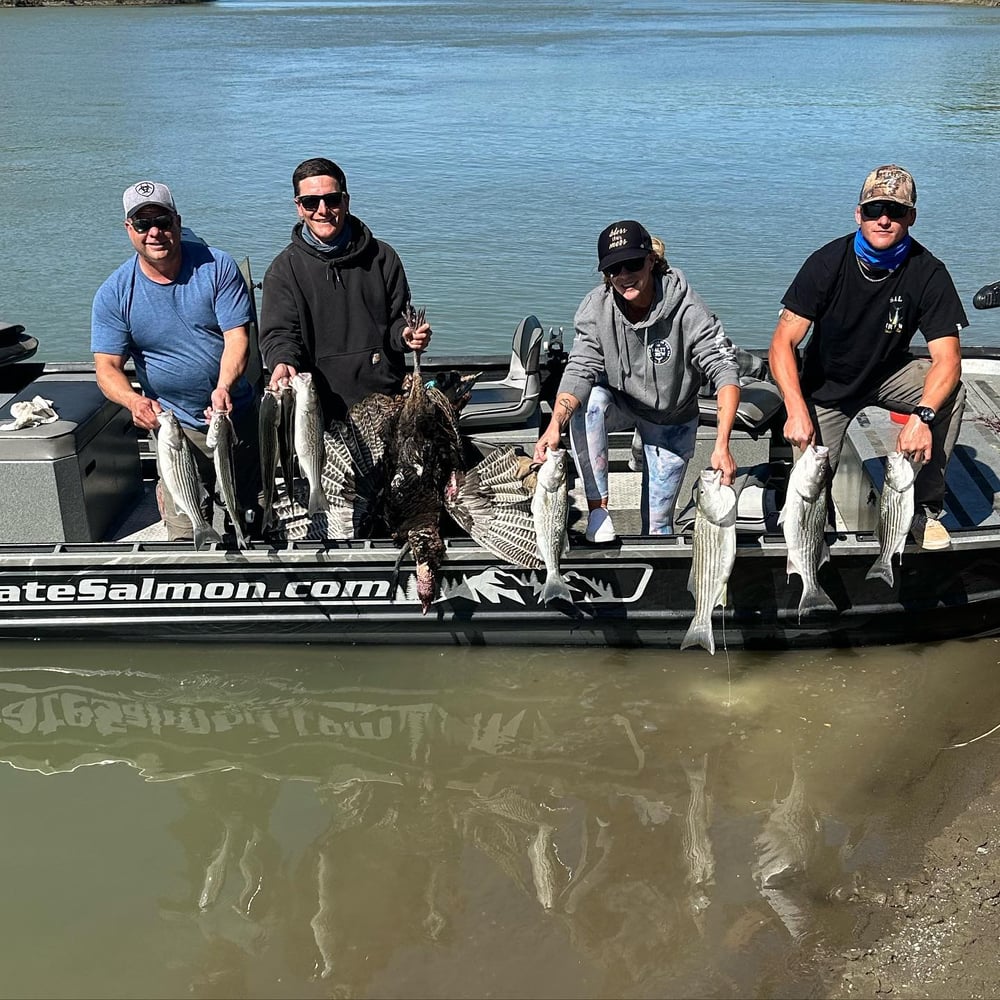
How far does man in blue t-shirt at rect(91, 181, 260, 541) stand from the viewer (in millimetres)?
4785

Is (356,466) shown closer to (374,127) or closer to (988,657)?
(988,657)

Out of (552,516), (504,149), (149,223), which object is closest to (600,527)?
(552,516)

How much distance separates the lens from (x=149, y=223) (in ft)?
15.5

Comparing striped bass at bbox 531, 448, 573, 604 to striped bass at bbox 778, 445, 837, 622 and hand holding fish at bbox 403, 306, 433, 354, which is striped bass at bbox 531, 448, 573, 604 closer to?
hand holding fish at bbox 403, 306, 433, 354

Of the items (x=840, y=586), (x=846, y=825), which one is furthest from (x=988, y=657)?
(x=846, y=825)

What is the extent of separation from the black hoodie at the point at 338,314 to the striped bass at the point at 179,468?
0.55 m

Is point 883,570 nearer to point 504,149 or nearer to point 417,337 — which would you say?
point 417,337

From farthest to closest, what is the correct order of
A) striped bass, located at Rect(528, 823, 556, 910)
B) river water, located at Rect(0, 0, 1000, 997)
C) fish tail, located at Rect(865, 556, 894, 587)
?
fish tail, located at Rect(865, 556, 894, 587), striped bass, located at Rect(528, 823, 556, 910), river water, located at Rect(0, 0, 1000, 997)

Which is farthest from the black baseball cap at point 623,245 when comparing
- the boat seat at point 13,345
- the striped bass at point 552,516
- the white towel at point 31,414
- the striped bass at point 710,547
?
the boat seat at point 13,345

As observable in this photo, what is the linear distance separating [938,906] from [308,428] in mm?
3037

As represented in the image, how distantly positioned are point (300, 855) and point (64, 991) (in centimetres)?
102

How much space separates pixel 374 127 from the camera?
2353cm

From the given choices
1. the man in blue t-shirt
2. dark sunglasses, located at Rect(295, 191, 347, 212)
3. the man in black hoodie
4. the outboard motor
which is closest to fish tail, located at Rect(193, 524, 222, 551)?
the man in blue t-shirt

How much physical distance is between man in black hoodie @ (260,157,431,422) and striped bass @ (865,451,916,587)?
2.02m
